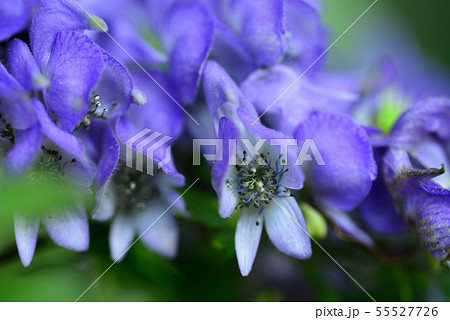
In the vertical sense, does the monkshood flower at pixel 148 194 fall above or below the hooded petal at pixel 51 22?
below

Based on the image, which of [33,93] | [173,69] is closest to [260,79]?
[173,69]

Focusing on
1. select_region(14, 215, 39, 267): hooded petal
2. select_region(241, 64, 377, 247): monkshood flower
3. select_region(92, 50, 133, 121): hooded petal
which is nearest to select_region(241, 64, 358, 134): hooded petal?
select_region(241, 64, 377, 247): monkshood flower

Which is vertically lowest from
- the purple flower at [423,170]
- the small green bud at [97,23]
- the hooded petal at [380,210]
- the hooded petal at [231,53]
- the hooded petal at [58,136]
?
the hooded petal at [380,210]

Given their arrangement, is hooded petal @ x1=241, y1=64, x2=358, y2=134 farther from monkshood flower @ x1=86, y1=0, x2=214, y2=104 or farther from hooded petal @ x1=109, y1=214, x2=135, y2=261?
hooded petal @ x1=109, y1=214, x2=135, y2=261

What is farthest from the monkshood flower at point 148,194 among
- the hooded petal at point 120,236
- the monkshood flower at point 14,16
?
the monkshood flower at point 14,16

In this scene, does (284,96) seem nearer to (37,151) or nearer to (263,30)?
(263,30)

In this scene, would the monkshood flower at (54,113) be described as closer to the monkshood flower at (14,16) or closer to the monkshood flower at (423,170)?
the monkshood flower at (14,16)

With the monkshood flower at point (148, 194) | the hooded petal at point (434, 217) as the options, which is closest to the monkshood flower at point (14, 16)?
the monkshood flower at point (148, 194)

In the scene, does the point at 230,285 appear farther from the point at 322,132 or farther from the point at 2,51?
the point at 2,51

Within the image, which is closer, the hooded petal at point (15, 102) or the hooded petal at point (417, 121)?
the hooded petal at point (15, 102)
